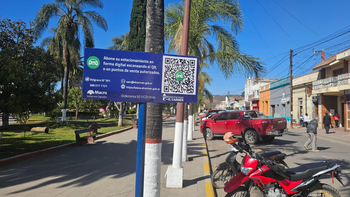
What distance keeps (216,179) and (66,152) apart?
6.58 m

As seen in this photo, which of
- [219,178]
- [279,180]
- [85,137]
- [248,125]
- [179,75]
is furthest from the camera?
[248,125]

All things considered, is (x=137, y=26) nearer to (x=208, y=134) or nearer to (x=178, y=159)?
(x=208, y=134)

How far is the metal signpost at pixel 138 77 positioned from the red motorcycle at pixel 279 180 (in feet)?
6.21

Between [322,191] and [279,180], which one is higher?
[279,180]

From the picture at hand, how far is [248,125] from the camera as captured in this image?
503 inches

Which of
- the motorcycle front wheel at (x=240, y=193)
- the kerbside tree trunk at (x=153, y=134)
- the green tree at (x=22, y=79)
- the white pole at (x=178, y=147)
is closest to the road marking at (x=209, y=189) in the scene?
the white pole at (x=178, y=147)

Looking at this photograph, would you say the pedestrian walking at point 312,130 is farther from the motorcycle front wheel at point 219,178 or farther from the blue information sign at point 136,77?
the blue information sign at point 136,77

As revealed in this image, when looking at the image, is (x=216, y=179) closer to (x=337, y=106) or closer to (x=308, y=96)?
(x=337, y=106)

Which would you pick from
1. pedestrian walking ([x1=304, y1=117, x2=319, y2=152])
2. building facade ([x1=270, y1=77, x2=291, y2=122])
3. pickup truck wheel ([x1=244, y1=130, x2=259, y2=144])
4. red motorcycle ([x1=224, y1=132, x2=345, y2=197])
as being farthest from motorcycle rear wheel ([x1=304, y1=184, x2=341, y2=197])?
building facade ([x1=270, y1=77, x2=291, y2=122])

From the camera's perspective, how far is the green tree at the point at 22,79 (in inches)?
308

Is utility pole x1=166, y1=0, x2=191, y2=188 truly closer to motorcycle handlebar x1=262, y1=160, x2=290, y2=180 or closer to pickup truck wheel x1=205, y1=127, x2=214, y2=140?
motorcycle handlebar x1=262, y1=160, x2=290, y2=180

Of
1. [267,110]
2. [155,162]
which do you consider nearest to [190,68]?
[155,162]

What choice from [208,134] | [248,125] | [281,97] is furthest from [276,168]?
[281,97]

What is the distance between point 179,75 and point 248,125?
10623mm
